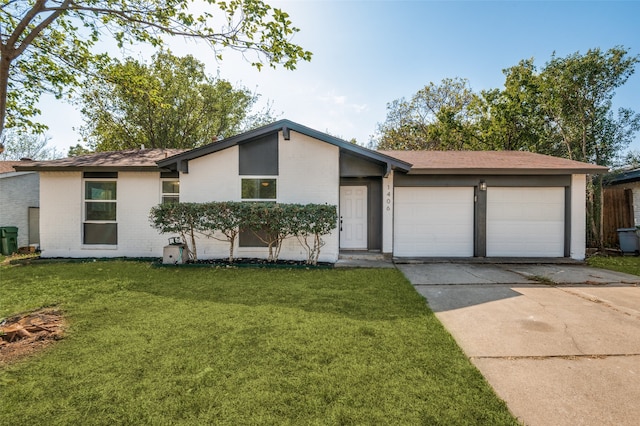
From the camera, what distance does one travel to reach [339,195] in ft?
28.9

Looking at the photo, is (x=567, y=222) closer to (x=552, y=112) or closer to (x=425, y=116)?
(x=552, y=112)

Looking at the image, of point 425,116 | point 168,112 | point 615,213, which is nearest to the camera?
point 615,213

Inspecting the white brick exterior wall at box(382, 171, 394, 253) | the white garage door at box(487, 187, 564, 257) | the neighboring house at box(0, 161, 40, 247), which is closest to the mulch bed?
the white brick exterior wall at box(382, 171, 394, 253)

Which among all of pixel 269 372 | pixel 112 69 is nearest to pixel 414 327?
pixel 269 372

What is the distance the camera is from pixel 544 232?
8.62 m

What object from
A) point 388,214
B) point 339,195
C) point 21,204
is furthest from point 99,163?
point 388,214

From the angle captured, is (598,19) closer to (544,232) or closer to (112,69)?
(544,232)

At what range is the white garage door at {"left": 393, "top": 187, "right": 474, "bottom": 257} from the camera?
28.7ft

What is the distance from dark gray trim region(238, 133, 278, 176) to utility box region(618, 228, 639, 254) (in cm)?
1185

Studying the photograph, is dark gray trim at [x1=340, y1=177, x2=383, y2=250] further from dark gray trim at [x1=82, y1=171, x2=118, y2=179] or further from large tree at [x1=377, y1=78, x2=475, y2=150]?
large tree at [x1=377, y1=78, x2=475, y2=150]

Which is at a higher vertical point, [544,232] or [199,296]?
[544,232]

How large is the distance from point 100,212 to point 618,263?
1562 centimetres

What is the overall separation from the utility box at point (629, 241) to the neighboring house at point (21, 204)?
22.0 m

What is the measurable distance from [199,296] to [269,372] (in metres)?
2.90
